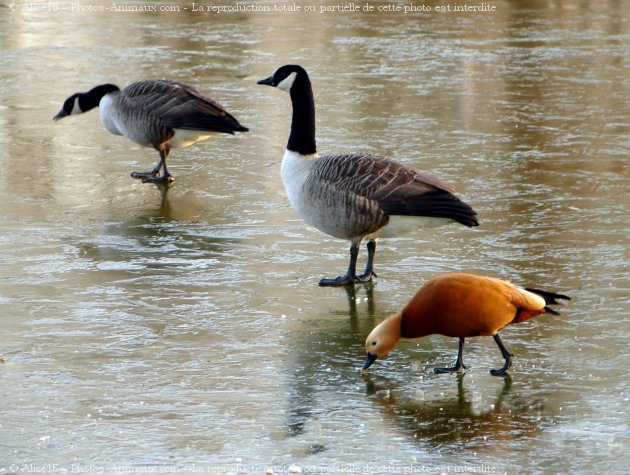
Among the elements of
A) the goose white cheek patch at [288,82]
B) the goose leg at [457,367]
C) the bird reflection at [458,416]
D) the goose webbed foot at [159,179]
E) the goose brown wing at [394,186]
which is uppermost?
the goose white cheek patch at [288,82]

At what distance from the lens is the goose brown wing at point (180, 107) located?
9.91m

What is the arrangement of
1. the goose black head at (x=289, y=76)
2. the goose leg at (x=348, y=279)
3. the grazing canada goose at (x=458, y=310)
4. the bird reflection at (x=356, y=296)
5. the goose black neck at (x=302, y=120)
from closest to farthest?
the grazing canada goose at (x=458, y=310), the bird reflection at (x=356, y=296), the goose leg at (x=348, y=279), the goose black neck at (x=302, y=120), the goose black head at (x=289, y=76)

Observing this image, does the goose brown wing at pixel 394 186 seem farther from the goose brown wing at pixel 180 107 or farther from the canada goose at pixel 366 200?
the goose brown wing at pixel 180 107

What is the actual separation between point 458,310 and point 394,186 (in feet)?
5.85

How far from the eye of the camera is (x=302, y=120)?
780 cm

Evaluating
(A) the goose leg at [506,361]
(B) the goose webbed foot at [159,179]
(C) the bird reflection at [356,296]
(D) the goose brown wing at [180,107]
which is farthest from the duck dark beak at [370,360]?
(B) the goose webbed foot at [159,179]

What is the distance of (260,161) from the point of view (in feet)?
35.4

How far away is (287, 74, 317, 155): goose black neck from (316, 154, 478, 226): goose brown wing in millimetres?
350

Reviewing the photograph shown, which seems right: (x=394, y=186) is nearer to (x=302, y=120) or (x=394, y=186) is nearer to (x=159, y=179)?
(x=302, y=120)

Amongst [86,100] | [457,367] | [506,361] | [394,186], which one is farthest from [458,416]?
[86,100]

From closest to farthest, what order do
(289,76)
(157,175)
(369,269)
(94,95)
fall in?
(369,269)
(289,76)
(157,175)
(94,95)

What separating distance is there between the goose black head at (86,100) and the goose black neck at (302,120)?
3.38 metres

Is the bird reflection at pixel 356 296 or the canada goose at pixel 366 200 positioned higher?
the canada goose at pixel 366 200

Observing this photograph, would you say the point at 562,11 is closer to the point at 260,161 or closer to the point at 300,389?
the point at 260,161
